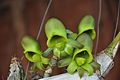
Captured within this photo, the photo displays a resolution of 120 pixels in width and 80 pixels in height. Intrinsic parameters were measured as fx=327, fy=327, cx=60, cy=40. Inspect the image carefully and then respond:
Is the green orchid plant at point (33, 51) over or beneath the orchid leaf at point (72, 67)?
over

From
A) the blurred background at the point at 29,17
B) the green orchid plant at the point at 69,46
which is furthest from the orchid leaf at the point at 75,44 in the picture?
the blurred background at the point at 29,17

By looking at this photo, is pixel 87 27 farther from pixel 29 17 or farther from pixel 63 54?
pixel 29 17

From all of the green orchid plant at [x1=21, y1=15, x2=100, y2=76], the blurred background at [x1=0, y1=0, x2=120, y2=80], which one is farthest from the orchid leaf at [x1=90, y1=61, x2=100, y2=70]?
the blurred background at [x1=0, y1=0, x2=120, y2=80]

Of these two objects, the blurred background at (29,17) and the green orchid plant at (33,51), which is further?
the blurred background at (29,17)

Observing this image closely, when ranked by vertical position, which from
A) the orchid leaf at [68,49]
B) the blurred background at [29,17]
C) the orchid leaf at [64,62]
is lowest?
the blurred background at [29,17]

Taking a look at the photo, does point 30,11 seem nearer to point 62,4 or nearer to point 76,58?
point 62,4

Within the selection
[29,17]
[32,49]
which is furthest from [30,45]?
[29,17]

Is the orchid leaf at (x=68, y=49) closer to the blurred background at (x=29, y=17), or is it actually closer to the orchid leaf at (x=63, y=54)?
the orchid leaf at (x=63, y=54)

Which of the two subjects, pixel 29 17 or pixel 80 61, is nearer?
pixel 80 61

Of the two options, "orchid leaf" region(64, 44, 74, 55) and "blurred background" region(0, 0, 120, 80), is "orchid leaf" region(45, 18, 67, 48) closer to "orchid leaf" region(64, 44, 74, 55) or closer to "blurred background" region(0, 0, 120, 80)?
"orchid leaf" region(64, 44, 74, 55)
